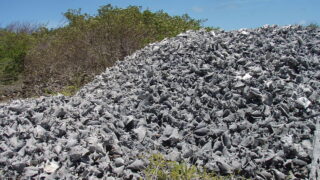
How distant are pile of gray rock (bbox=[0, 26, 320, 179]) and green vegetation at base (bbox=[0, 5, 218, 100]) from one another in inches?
182

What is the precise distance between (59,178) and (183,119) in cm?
147

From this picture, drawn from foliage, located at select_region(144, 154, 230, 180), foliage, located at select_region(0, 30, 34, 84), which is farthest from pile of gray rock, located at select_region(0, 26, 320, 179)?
foliage, located at select_region(0, 30, 34, 84)

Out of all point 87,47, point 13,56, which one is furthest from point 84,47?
point 13,56

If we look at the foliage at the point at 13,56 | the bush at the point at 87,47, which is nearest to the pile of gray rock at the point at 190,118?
the bush at the point at 87,47

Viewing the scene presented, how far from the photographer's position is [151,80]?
4.77 meters

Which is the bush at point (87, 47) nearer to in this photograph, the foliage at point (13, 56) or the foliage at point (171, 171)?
the foliage at point (13, 56)

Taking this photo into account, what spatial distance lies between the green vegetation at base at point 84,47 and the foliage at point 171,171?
649 centimetres

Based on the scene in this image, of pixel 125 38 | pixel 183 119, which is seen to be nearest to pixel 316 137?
pixel 183 119

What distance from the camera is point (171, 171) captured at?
3057mm

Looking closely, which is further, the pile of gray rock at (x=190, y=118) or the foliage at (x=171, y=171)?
the pile of gray rock at (x=190, y=118)

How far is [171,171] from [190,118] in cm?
100

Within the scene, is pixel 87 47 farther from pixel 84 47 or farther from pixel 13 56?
pixel 13 56

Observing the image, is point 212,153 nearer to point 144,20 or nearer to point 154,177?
point 154,177

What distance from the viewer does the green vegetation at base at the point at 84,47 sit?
32.9 ft
